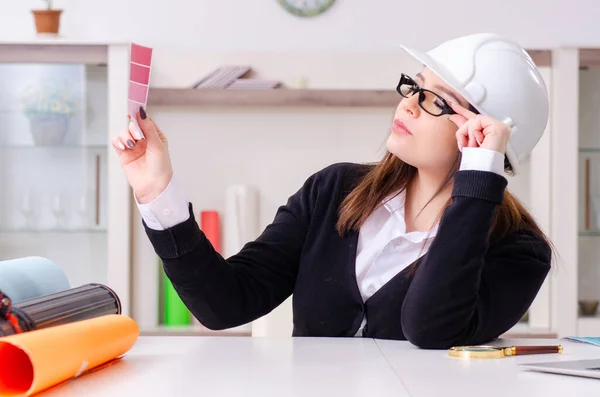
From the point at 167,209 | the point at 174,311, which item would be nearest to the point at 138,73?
the point at 167,209

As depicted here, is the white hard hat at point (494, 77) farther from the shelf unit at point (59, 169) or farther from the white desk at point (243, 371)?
the shelf unit at point (59, 169)

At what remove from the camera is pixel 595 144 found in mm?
3576

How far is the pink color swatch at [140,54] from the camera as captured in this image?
1.27m

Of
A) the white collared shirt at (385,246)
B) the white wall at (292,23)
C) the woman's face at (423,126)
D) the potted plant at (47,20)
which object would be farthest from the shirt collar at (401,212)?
the potted plant at (47,20)

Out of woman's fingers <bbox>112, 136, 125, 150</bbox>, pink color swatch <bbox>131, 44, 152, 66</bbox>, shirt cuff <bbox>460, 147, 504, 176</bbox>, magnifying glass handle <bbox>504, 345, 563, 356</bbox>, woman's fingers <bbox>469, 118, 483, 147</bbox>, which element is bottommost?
magnifying glass handle <bbox>504, 345, 563, 356</bbox>

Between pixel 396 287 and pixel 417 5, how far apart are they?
7.93ft

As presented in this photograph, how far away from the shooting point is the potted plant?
3.56 metres

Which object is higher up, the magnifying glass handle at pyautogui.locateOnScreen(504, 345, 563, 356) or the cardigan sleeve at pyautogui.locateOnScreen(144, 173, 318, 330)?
the cardigan sleeve at pyautogui.locateOnScreen(144, 173, 318, 330)

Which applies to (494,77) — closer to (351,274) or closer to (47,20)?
(351,274)

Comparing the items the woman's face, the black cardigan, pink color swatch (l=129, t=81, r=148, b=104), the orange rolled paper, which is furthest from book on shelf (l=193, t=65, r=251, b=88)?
the orange rolled paper

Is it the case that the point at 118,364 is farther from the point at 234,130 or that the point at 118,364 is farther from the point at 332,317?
the point at 234,130

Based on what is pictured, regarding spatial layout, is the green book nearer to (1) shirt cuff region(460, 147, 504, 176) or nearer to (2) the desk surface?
(2) the desk surface

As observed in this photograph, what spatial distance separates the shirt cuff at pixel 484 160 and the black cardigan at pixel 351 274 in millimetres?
12

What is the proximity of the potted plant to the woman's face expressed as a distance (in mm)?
2338
